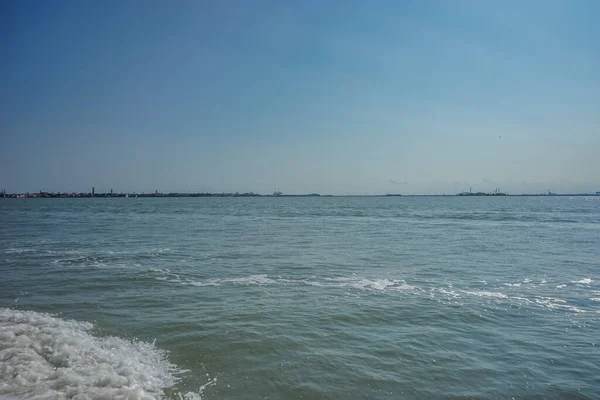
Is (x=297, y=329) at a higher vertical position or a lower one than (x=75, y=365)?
lower

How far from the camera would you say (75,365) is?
25.4 ft

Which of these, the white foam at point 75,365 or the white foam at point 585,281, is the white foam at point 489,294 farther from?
the white foam at point 75,365

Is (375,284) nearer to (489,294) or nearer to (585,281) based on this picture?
(489,294)

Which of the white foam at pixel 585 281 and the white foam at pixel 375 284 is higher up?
the white foam at pixel 375 284

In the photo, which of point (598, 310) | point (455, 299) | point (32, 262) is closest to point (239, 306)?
point (455, 299)

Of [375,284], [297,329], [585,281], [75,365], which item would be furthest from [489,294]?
[75,365]

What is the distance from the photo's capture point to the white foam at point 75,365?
6727 mm

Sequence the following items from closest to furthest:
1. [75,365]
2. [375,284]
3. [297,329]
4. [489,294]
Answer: [75,365]
[297,329]
[489,294]
[375,284]

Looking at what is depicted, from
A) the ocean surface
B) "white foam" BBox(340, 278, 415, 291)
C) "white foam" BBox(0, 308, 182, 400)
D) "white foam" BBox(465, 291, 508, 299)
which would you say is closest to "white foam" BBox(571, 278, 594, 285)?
the ocean surface

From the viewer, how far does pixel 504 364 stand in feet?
27.5

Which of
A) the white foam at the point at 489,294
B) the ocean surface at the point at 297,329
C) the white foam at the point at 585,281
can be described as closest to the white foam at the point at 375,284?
the ocean surface at the point at 297,329

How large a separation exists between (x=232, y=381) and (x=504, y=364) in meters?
6.03

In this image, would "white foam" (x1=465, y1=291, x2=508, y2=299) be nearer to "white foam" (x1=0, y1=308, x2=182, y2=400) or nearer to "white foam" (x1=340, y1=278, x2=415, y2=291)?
"white foam" (x1=340, y1=278, x2=415, y2=291)

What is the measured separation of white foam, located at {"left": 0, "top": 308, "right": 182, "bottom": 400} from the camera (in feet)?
22.1
